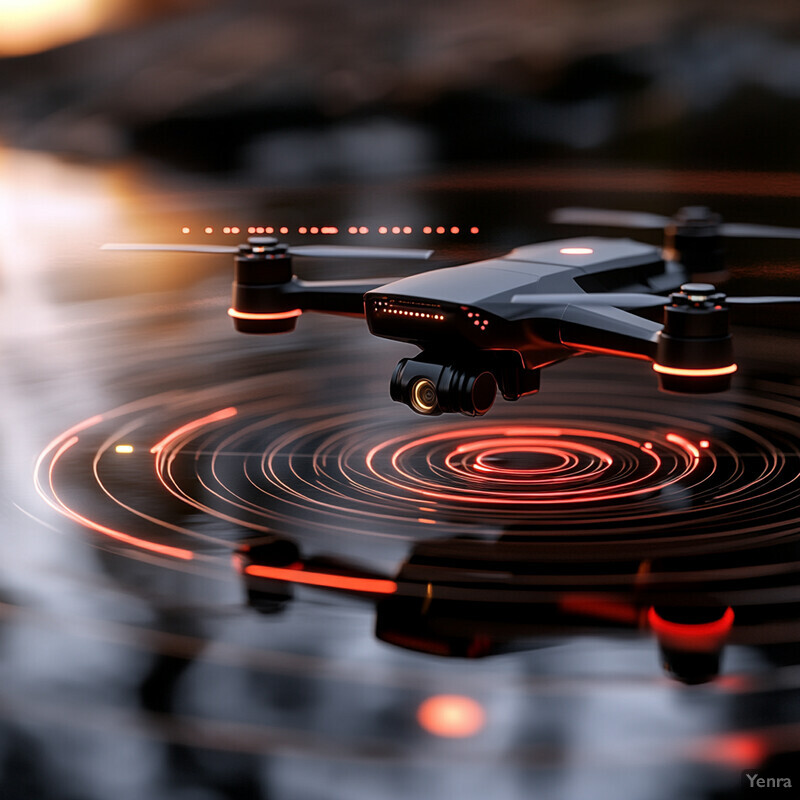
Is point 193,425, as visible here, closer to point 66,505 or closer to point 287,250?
point 287,250

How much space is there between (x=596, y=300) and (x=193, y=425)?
1.47 m

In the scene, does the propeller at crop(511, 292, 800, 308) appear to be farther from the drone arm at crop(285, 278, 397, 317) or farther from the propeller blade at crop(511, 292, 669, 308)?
the drone arm at crop(285, 278, 397, 317)

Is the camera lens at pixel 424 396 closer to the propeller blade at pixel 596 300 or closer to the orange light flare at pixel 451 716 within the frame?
the propeller blade at pixel 596 300

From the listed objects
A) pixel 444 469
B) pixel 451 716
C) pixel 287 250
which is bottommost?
pixel 451 716

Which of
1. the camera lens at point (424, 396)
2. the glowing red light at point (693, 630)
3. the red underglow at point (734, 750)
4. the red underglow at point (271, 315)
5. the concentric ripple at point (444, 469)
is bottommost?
the red underglow at point (734, 750)

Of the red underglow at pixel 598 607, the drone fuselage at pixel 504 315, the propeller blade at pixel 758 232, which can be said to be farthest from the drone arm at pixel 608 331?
the propeller blade at pixel 758 232

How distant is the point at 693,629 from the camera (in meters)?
2.02

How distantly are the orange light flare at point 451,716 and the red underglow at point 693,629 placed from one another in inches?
17.7

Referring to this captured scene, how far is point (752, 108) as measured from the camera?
537cm

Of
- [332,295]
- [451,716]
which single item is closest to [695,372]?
[451,716]

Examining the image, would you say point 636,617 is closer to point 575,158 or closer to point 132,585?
point 132,585

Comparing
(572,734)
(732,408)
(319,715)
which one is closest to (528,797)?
(572,734)

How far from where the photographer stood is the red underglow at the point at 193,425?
3.25 metres

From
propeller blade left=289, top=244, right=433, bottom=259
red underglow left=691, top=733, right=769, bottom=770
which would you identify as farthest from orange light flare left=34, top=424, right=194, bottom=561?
red underglow left=691, top=733, right=769, bottom=770
